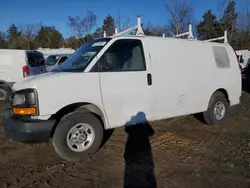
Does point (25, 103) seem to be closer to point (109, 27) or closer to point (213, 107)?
point (213, 107)

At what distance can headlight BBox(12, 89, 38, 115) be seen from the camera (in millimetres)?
3824

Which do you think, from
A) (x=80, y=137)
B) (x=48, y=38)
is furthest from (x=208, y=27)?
(x=80, y=137)

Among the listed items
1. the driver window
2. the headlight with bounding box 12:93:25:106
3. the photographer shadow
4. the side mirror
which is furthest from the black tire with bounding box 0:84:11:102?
the driver window

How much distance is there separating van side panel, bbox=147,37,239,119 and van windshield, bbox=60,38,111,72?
1.02 meters

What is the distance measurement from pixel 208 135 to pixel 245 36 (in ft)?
120

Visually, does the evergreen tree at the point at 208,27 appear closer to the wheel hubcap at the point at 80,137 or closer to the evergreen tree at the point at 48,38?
the evergreen tree at the point at 48,38

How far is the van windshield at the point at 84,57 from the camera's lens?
440 cm

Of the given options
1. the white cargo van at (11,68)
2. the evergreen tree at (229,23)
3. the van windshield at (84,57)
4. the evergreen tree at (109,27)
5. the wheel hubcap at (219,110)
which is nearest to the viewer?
the van windshield at (84,57)

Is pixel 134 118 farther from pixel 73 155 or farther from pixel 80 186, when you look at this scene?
pixel 80 186

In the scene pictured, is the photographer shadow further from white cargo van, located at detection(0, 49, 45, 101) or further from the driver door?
white cargo van, located at detection(0, 49, 45, 101)

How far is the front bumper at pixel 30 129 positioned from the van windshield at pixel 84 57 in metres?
1.07

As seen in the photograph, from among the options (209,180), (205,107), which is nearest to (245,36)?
(205,107)

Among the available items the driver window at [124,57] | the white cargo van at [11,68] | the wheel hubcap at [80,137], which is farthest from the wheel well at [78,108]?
the white cargo van at [11,68]

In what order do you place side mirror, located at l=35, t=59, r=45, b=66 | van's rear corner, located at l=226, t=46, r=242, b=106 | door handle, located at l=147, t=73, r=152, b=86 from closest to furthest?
door handle, located at l=147, t=73, r=152, b=86 < van's rear corner, located at l=226, t=46, r=242, b=106 < side mirror, located at l=35, t=59, r=45, b=66
